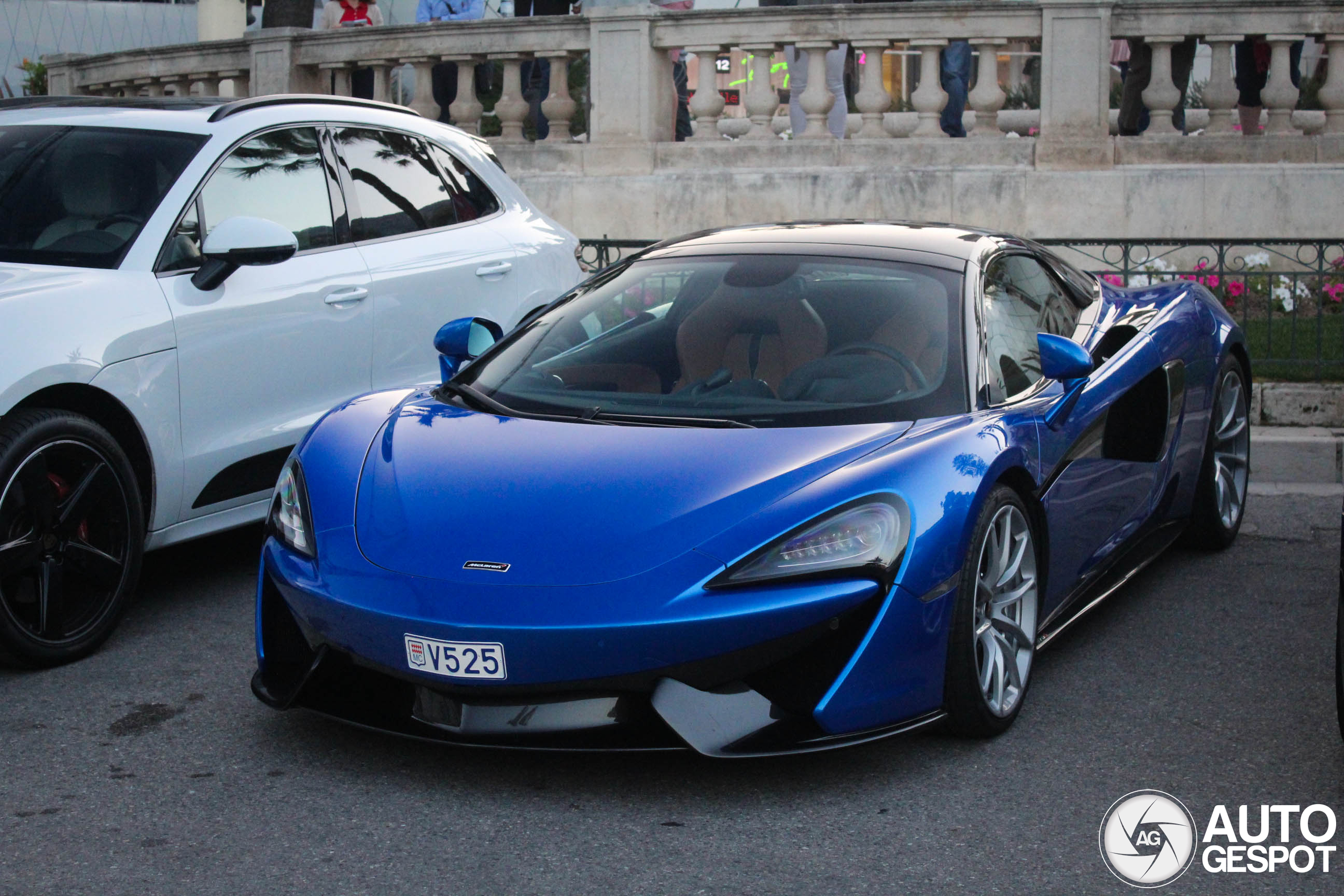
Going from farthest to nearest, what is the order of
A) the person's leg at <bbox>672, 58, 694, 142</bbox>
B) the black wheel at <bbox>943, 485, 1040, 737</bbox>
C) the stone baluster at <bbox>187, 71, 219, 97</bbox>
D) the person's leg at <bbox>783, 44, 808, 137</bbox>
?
the stone baluster at <bbox>187, 71, 219, 97</bbox> < the person's leg at <bbox>672, 58, 694, 142</bbox> < the person's leg at <bbox>783, 44, 808, 137</bbox> < the black wheel at <bbox>943, 485, 1040, 737</bbox>

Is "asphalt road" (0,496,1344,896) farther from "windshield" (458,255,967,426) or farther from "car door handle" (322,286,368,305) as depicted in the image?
"car door handle" (322,286,368,305)

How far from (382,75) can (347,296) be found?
8.11 metres

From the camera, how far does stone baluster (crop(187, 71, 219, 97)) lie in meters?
14.6

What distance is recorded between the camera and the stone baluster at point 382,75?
1363 centimetres

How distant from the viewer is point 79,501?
4.96 m

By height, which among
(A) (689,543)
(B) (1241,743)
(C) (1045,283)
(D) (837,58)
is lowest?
(B) (1241,743)

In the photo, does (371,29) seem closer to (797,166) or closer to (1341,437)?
(797,166)

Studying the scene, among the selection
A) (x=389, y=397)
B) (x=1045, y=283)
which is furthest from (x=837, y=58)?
(x=389, y=397)

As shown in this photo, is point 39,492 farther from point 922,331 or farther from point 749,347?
point 922,331

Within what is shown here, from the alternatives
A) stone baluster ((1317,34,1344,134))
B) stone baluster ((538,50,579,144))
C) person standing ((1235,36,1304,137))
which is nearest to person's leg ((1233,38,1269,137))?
person standing ((1235,36,1304,137))

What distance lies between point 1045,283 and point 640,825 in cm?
275

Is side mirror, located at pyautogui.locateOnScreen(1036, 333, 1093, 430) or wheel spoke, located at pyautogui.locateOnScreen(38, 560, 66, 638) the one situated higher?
side mirror, located at pyautogui.locateOnScreen(1036, 333, 1093, 430)

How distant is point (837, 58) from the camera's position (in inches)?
530

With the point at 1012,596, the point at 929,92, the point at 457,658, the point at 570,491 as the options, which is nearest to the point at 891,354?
the point at 1012,596
